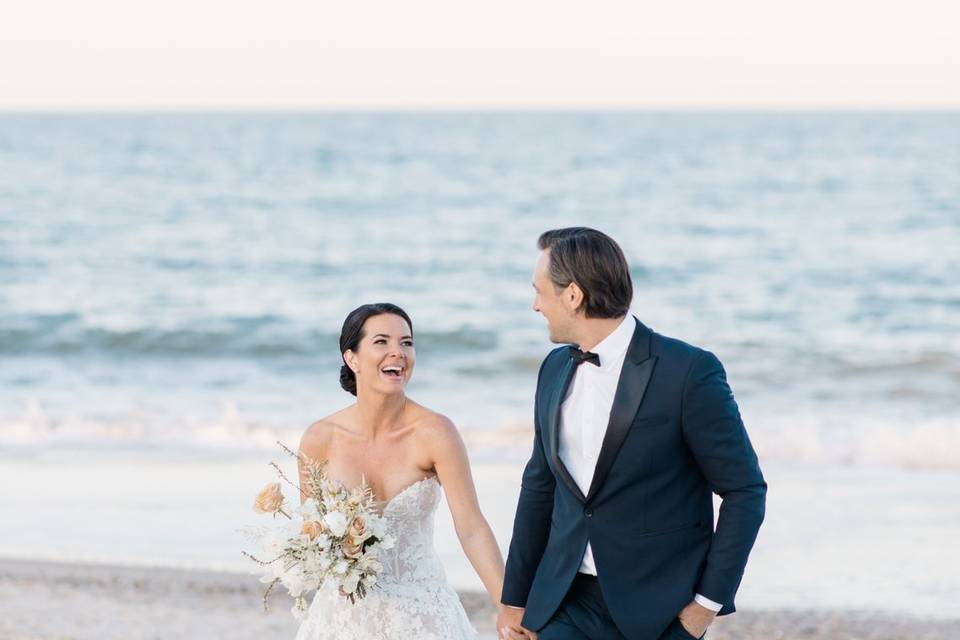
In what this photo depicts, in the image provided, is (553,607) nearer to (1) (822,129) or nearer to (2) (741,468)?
(2) (741,468)

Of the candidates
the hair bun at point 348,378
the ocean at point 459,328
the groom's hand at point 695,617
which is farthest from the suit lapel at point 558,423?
the ocean at point 459,328

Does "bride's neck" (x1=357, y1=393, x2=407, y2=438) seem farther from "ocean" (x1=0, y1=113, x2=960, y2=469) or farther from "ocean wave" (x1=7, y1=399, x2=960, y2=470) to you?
"ocean" (x1=0, y1=113, x2=960, y2=469)

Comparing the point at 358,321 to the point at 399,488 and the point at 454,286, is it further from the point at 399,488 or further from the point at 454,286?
the point at 454,286

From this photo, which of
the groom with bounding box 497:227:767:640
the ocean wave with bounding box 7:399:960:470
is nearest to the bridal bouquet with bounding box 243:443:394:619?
the groom with bounding box 497:227:767:640

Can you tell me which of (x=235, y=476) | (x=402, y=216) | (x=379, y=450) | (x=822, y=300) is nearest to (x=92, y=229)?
(x=402, y=216)

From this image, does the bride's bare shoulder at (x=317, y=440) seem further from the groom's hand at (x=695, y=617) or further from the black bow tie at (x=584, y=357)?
the groom's hand at (x=695, y=617)

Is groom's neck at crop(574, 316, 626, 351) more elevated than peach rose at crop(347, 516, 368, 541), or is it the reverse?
groom's neck at crop(574, 316, 626, 351)

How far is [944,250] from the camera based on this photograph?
101 feet

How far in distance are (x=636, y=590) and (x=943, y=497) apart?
7839mm

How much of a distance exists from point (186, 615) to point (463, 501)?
11.3 feet

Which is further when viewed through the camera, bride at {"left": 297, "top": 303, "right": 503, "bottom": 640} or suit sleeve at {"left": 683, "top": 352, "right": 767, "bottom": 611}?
bride at {"left": 297, "top": 303, "right": 503, "bottom": 640}

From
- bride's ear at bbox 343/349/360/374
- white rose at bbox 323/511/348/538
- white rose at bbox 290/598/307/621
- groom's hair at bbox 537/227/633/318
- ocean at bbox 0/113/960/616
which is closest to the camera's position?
groom's hair at bbox 537/227/633/318

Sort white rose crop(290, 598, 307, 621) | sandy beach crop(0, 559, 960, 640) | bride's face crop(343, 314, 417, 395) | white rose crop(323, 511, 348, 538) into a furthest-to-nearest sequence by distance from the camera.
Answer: sandy beach crop(0, 559, 960, 640) < bride's face crop(343, 314, 417, 395) < white rose crop(290, 598, 307, 621) < white rose crop(323, 511, 348, 538)

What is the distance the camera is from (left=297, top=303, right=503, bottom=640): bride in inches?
187
